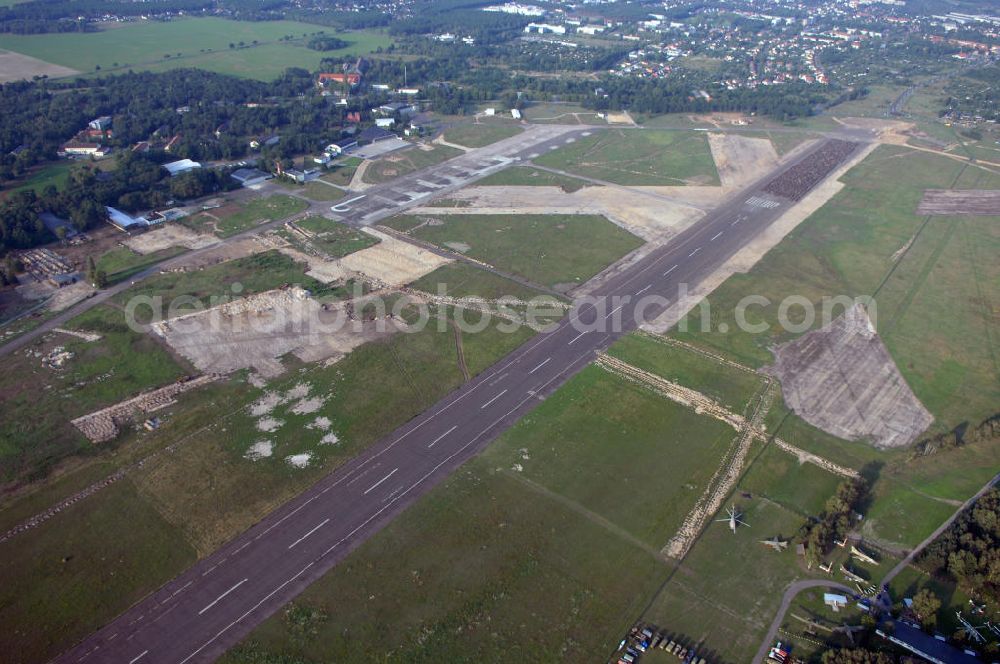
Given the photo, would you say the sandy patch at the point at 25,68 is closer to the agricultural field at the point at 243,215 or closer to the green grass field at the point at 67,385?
the agricultural field at the point at 243,215

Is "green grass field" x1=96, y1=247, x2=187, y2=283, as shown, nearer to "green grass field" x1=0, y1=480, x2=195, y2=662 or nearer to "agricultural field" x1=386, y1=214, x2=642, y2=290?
"agricultural field" x1=386, y1=214, x2=642, y2=290

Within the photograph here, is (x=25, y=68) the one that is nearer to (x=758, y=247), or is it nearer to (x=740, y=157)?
(x=740, y=157)

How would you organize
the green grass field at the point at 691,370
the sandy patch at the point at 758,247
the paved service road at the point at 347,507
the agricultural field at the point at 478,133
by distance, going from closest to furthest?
the paved service road at the point at 347,507 < the green grass field at the point at 691,370 < the sandy patch at the point at 758,247 < the agricultural field at the point at 478,133

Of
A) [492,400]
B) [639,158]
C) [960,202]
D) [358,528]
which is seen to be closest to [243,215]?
[492,400]

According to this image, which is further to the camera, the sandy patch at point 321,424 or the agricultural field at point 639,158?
the agricultural field at point 639,158

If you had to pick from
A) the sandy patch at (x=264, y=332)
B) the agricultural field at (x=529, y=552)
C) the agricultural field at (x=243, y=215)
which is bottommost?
the agricultural field at (x=529, y=552)

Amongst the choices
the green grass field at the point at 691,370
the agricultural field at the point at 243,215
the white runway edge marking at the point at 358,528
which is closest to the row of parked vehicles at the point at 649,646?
the white runway edge marking at the point at 358,528

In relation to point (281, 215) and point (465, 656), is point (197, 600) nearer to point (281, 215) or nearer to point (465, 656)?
point (465, 656)
